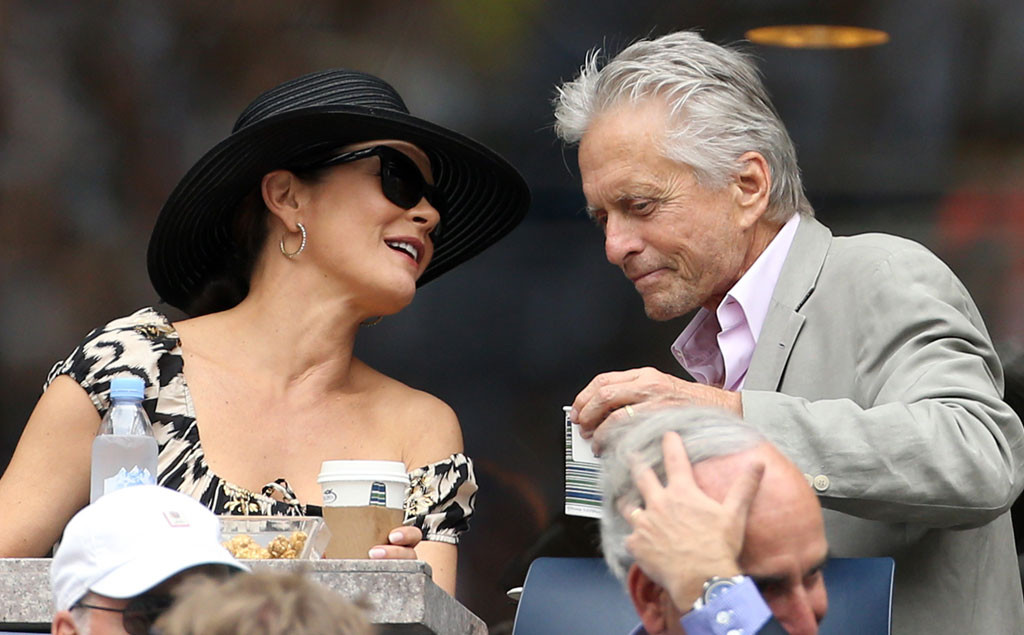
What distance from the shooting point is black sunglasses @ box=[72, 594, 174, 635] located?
206cm

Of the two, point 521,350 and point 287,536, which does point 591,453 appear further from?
point 521,350

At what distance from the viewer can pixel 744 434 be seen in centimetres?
205

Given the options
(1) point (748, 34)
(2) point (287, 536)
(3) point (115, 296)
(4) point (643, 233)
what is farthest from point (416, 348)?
(2) point (287, 536)

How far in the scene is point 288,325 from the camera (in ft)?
11.8

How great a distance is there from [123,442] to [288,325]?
28.2 inches

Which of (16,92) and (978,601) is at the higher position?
(16,92)

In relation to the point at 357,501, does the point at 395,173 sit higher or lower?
higher

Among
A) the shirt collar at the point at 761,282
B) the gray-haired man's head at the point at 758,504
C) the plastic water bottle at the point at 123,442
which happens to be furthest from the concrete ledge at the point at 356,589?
the shirt collar at the point at 761,282

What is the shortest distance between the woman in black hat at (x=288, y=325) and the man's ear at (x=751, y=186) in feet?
2.29

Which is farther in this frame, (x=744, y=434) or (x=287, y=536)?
(x=287, y=536)

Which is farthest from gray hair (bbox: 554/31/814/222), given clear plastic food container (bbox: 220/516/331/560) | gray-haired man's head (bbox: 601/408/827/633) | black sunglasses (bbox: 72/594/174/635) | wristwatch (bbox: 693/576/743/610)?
black sunglasses (bbox: 72/594/174/635)

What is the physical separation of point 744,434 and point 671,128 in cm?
129

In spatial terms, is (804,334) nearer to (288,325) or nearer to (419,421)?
(419,421)

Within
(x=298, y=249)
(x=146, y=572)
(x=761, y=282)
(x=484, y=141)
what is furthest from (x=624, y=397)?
(x=484, y=141)
